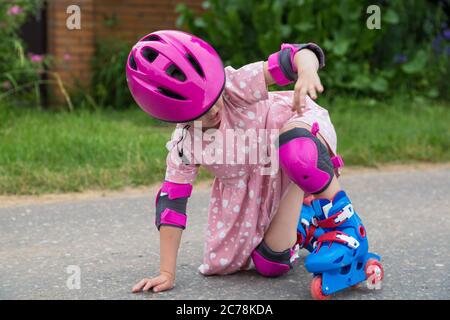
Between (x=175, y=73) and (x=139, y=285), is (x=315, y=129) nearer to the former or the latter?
(x=175, y=73)

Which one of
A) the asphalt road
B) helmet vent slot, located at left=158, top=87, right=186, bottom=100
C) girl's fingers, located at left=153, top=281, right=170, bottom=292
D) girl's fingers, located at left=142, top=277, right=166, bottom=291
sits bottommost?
the asphalt road

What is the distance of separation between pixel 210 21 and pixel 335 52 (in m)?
1.11

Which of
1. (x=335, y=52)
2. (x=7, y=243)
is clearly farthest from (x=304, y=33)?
(x=7, y=243)

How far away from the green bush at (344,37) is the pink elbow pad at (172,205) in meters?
3.98

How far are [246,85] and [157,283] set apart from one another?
0.74 metres

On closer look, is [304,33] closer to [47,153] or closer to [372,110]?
[372,110]

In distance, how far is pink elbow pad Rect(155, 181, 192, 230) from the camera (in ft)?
8.92

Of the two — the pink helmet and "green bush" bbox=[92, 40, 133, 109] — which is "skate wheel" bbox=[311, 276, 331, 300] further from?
"green bush" bbox=[92, 40, 133, 109]

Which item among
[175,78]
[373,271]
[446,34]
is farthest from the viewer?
[446,34]

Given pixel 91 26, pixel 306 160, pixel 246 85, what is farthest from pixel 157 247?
pixel 91 26

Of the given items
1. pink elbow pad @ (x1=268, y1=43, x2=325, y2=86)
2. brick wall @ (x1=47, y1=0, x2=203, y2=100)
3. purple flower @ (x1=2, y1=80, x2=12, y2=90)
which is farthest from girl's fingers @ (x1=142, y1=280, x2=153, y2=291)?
brick wall @ (x1=47, y1=0, x2=203, y2=100)

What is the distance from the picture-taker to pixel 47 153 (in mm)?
4727

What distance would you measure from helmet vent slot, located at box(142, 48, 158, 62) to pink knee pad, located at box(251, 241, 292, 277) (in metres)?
0.80

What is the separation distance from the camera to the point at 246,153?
9.18 ft
